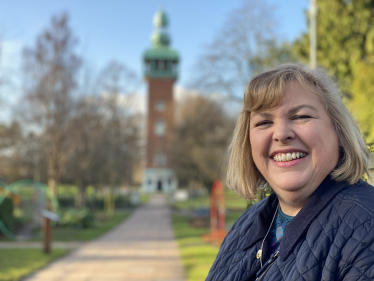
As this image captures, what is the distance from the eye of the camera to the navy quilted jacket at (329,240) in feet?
4.14

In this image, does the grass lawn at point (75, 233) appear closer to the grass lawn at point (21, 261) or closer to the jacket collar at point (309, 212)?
the grass lawn at point (21, 261)

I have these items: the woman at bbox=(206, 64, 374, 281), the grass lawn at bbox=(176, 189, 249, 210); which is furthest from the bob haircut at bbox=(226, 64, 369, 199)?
the grass lawn at bbox=(176, 189, 249, 210)

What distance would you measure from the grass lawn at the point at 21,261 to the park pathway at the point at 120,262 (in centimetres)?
21

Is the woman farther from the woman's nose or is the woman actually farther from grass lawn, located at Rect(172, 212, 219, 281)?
grass lawn, located at Rect(172, 212, 219, 281)

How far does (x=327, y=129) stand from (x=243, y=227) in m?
0.61

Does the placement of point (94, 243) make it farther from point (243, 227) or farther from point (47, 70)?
point (243, 227)

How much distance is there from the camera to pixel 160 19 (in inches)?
2275

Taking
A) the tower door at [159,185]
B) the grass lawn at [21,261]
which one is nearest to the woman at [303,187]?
the grass lawn at [21,261]

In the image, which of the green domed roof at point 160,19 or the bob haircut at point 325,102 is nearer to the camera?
the bob haircut at point 325,102

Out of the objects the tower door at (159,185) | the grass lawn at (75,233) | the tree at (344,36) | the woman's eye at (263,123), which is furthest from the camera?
the tower door at (159,185)

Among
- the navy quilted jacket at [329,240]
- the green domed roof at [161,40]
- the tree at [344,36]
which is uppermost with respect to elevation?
the green domed roof at [161,40]

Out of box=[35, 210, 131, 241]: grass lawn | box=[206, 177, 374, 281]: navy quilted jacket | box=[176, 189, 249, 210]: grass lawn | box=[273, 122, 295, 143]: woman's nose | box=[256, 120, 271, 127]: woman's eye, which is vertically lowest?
box=[176, 189, 249, 210]: grass lawn

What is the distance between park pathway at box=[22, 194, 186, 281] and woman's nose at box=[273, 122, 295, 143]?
22.0 ft

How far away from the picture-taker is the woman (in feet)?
4.28
